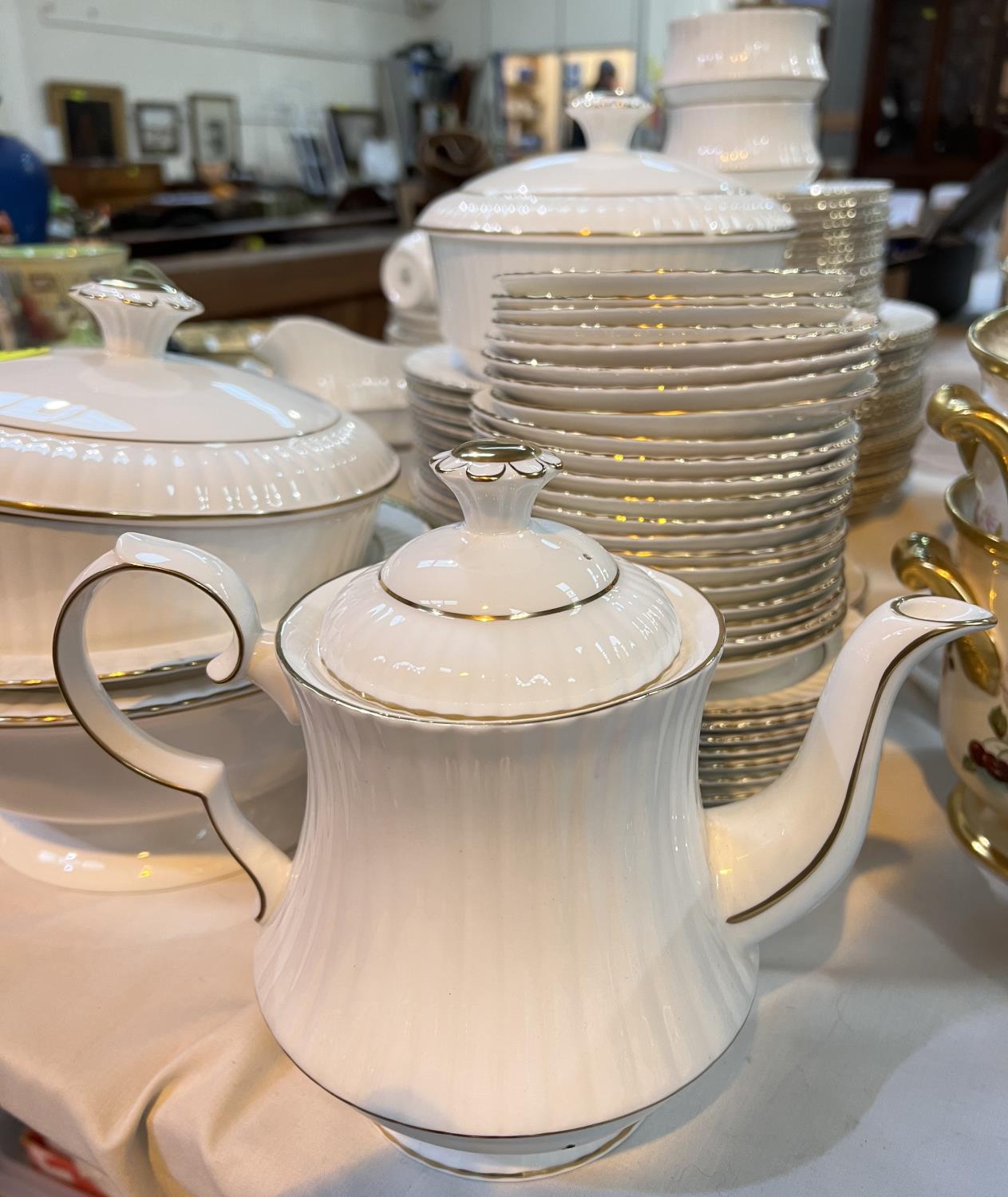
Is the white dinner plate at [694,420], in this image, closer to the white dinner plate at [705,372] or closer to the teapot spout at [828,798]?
the white dinner plate at [705,372]

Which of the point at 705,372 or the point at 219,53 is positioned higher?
the point at 219,53

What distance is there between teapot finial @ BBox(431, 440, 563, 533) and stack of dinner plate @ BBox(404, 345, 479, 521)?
307 mm

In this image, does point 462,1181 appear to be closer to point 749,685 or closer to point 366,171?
point 749,685

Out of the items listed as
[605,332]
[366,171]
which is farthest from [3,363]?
[366,171]

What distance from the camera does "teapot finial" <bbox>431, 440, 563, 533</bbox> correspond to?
0.38 metres

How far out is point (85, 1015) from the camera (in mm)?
492

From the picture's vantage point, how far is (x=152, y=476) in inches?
20.2

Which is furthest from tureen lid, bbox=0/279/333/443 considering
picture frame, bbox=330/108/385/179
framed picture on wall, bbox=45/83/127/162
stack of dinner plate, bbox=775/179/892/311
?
picture frame, bbox=330/108/385/179

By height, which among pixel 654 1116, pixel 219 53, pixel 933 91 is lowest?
pixel 654 1116

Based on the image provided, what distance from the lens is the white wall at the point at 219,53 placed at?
145 inches

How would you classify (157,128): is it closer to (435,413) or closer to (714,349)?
(435,413)

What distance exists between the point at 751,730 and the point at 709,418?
0.17 m

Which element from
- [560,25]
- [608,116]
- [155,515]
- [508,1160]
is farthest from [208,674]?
[560,25]

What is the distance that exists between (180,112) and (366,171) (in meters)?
1.21
